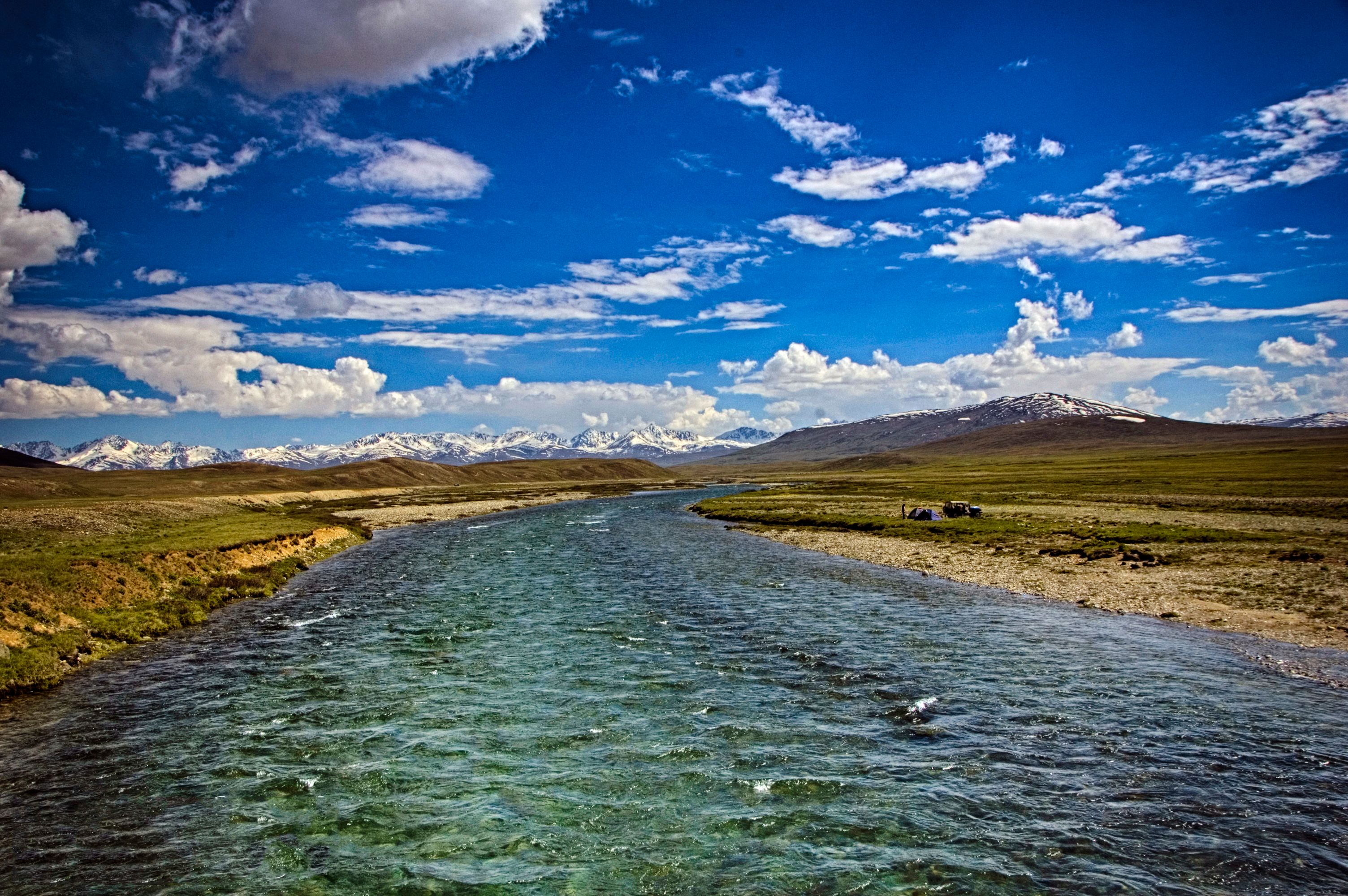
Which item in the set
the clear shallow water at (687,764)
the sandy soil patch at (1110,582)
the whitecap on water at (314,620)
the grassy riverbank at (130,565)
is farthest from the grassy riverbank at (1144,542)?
the grassy riverbank at (130,565)

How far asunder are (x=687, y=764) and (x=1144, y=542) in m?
48.7

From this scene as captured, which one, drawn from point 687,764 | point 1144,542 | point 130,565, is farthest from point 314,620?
point 1144,542

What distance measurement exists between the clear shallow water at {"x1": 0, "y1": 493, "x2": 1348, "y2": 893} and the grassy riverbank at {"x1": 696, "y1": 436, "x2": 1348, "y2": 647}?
6.04 m

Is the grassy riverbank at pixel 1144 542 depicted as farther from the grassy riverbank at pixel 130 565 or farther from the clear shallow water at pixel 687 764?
the grassy riverbank at pixel 130 565

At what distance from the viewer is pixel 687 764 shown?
17.5 meters

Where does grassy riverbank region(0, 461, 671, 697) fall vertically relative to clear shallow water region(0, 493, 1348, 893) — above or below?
above

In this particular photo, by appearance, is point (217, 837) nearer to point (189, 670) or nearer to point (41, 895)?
point (41, 895)

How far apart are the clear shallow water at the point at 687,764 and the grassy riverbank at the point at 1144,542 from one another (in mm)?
6041

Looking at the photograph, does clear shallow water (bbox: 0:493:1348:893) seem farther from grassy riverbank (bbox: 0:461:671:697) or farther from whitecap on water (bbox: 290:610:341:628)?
whitecap on water (bbox: 290:610:341:628)

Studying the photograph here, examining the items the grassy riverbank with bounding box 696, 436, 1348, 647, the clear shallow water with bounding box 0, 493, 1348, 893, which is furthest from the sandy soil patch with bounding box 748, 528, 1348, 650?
the clear shallow water with bounding box 0, 493, 1348, 893

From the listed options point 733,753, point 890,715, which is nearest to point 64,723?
point 733,753

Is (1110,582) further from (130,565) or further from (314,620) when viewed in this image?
(130,565)

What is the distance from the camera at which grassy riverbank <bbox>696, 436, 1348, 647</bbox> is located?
33500 mm

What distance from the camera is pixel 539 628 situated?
33250mm
